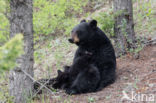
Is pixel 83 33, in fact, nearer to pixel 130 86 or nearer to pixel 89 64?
pixel 89 64

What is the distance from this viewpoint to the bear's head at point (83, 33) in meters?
5.25

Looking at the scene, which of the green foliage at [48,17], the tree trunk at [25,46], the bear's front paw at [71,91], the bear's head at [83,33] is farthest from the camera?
the green foliage at [48,17]

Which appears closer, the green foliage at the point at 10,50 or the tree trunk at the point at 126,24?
the green foliage at the point at 10,50

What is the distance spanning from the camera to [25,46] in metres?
4.42

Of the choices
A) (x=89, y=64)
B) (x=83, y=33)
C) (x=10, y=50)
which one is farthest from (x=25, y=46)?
(x=10, y=50)

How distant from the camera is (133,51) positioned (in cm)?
652

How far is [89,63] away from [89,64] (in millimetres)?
70

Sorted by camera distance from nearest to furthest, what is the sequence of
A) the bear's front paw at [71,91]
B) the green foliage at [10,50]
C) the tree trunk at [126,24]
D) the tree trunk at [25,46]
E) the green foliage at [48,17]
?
the green foliage at [10,50]
the tree trunk at [25,46]
the bear's front paw at [71,91]
the tree trunk at [126,24]
the green foliage at [48,17]

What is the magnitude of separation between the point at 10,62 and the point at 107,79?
3.91m

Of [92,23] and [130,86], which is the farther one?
[92,23]

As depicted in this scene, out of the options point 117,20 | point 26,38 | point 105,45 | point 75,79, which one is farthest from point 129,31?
point 26,38

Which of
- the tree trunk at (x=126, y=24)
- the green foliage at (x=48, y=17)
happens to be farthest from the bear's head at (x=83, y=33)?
the green foliage at (x=48, y=17)

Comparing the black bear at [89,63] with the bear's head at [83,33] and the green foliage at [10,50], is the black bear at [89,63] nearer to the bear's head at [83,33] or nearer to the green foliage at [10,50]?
the bear's head at [83,33]

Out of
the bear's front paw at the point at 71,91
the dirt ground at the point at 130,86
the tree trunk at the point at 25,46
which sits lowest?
the bear's front paw at the point at 71,91
